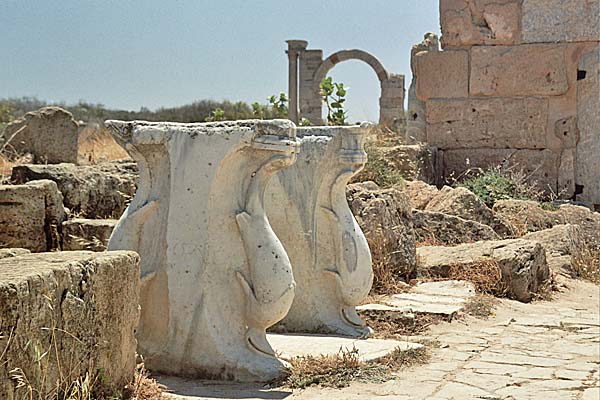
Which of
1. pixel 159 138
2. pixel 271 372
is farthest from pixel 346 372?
pixel 159 138

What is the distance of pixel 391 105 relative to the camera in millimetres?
30766

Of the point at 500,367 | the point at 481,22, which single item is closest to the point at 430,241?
the point at 481,22

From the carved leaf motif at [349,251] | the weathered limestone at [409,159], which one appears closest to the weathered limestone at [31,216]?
the carved leaf motif at [349,251]

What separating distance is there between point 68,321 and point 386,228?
16.4 ft

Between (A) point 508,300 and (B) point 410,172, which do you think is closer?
(A) point 508,300

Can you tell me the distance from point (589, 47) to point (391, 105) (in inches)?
719

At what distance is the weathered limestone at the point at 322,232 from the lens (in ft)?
21.6

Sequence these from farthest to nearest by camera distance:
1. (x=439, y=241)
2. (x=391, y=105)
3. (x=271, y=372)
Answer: (x=391, y=105), (x=439, y=241), (x=271, y=372)

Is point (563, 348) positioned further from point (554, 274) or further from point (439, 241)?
point (439, 241)

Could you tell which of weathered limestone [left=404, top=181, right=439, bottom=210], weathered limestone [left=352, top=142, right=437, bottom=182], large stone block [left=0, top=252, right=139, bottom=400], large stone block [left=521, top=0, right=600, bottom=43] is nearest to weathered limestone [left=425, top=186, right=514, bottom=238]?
weathered limestone [left=404, top=181, right=439, bottom=210]

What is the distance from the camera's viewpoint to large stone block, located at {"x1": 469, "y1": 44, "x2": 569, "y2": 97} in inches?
498

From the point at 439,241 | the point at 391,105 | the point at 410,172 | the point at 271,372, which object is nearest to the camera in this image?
the point at 271,372

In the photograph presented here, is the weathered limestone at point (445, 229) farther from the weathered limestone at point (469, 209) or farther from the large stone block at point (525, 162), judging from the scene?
the large stone block at point (525, 162)

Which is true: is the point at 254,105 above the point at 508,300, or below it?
above
